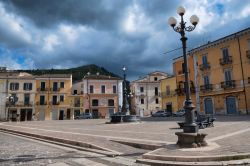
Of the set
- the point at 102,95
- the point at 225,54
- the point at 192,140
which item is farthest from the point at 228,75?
the point at 102,95

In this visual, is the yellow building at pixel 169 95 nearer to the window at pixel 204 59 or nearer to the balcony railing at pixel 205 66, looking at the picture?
the balcony railing at pixel 205 66

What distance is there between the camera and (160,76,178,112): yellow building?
4732cm

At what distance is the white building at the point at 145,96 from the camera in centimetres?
6512

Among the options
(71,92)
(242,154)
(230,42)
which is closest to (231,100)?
(230,42)

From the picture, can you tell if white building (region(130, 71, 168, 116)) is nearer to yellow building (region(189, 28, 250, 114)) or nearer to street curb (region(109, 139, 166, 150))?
yellow building (region(189, 28, 250, 114))

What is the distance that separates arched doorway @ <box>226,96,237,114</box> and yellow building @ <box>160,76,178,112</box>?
1218 cm

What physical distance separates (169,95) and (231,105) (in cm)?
1540

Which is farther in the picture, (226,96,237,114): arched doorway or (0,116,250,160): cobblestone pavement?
(226,96,237,114): arched doorway

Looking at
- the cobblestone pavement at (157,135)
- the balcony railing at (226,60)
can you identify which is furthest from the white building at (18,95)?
the cobblestone pavement at (157,135)

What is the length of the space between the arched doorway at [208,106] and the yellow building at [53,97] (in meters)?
30.6

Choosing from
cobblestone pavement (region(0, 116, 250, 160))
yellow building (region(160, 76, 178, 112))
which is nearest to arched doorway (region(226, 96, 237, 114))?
yellow building (region(160, 76, 178, 112))

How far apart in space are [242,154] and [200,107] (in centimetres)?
3306

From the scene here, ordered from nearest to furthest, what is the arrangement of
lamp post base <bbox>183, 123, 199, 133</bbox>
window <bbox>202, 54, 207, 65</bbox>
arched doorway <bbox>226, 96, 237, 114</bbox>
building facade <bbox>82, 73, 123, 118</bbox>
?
lamp post base <bbox>183, 123, 199, 133</bbox>, arched doorway <bbox>226, 96, 237, 114</bbox>, window <bbox>202, 54, 207, 65</bbox>, building facade <bbox>82, 73, 123, 118</bbox>

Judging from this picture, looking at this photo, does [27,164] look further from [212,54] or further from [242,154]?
[212,54]
